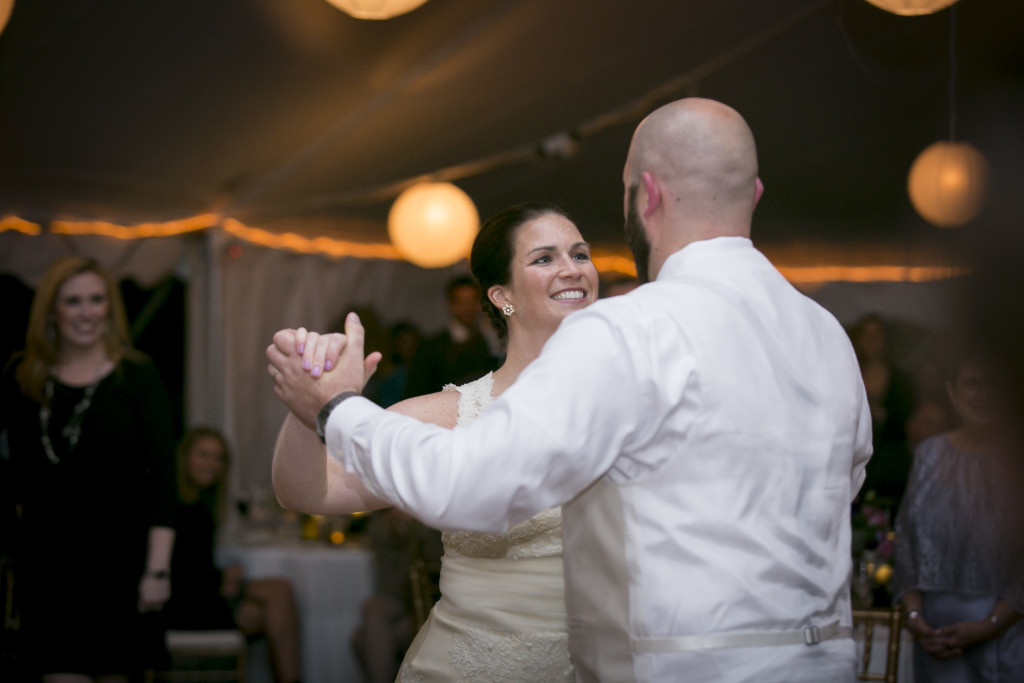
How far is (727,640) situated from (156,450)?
7.63 ft

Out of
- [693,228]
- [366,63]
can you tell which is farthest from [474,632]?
[366,63]

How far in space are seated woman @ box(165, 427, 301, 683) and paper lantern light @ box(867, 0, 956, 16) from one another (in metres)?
3.32

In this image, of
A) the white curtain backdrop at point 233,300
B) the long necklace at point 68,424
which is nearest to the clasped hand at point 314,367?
the long necklace at point 68,424

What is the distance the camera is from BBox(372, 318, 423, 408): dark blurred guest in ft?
17.0

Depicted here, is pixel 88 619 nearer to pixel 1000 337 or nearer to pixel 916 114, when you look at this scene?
pixel 1000 337

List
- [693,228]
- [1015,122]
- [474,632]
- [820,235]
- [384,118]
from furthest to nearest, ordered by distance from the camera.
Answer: [384,118], [820,235], [1015,122], [474,632], [693,228]

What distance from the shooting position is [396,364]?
5.68 metres

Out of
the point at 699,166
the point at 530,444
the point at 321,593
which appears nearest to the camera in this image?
the point at 530,444

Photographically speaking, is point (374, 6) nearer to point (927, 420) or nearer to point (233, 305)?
point (927, 420)

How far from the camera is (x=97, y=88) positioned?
4336 mm

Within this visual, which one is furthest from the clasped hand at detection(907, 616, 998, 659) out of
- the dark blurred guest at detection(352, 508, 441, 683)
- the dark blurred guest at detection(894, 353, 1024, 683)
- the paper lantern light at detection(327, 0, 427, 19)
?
the paper lantern light at detection(327, 0, 427, 19)

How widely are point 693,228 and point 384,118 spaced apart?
3.80m

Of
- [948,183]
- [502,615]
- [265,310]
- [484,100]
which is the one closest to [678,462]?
[502,615]

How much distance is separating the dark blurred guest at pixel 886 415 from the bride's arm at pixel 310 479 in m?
2.00
